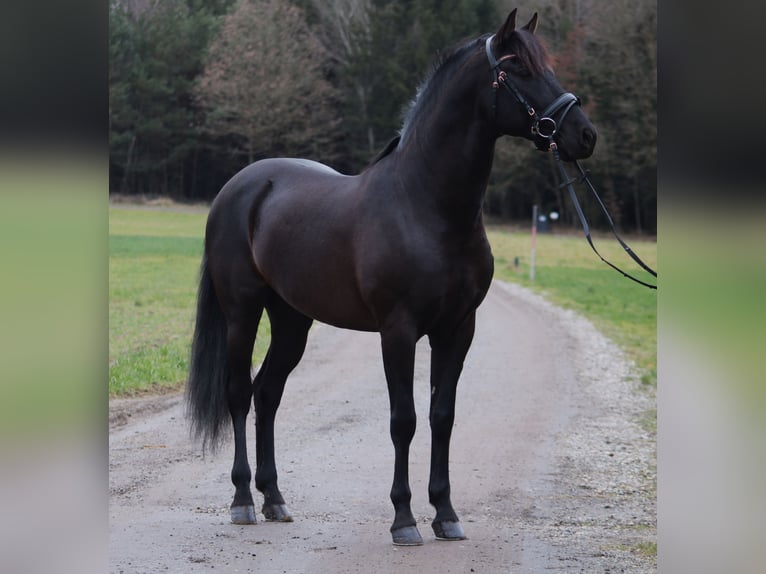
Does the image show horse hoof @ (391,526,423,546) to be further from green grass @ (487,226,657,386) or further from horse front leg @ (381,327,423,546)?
green grass @ (487,226,657,386)

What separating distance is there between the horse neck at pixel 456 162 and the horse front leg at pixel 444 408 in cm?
62

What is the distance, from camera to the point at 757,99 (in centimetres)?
148

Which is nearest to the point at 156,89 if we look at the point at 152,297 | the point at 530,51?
the point at 152,297

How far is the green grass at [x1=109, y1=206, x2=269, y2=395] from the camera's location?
9.59 m

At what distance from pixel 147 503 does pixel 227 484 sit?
2.12ft

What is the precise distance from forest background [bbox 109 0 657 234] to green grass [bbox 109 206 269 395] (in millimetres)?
1496

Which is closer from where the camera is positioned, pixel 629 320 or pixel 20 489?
pixel 20 489

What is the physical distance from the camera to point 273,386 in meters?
5.39

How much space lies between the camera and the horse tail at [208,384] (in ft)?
17.7

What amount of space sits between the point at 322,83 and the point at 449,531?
73.7 feet

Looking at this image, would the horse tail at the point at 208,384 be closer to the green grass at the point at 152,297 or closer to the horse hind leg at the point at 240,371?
the horse hind leg at the point at 240,371

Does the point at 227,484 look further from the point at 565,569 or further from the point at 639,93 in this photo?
the point at 639,93

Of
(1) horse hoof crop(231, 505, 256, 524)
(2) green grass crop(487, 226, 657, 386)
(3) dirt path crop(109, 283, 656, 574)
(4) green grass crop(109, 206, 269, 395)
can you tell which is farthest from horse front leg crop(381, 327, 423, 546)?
(2) green grass crop(487, 226, 657, 386)

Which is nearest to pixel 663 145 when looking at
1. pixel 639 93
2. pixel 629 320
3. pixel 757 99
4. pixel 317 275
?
pixel 757 99
